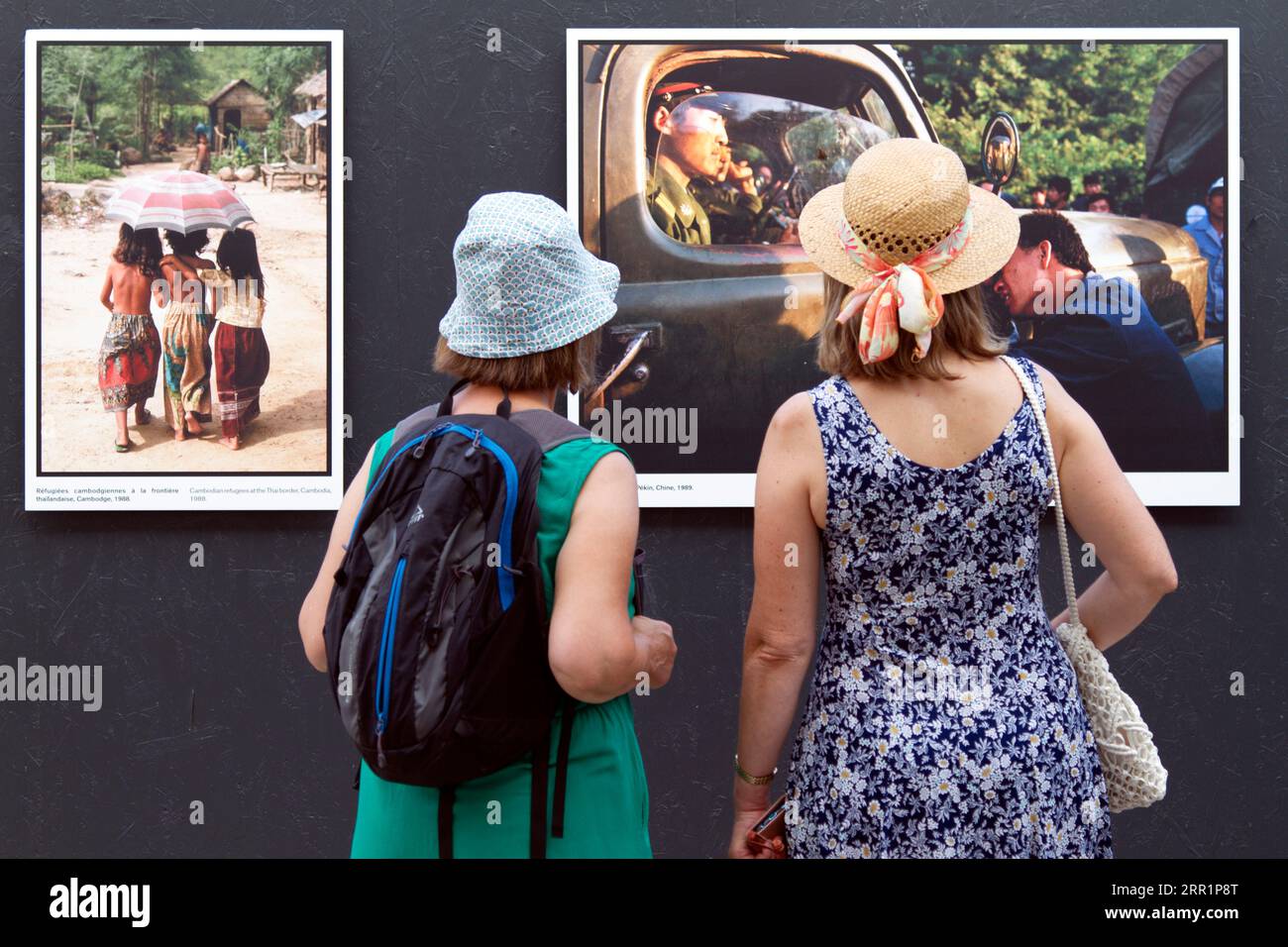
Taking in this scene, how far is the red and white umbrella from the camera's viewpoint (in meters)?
3.88

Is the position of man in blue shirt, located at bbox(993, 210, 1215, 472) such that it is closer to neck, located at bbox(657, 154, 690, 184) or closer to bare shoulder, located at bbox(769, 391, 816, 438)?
neck, located at bbox(657, 154, 690, 184)

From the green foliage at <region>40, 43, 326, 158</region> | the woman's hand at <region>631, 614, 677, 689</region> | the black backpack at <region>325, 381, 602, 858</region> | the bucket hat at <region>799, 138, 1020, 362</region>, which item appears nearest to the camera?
the black backpack at <region>325, 381, 602, 858</region>

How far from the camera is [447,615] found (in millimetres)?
1833

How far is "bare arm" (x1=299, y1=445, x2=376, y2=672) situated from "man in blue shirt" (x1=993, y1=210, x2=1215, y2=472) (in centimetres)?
246

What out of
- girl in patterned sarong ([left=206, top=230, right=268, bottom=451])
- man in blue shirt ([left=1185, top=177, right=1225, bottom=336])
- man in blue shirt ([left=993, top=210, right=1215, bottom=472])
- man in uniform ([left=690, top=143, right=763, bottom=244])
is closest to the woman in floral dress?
man in uniform ([left=690, top=143, right=763, bottom=244])

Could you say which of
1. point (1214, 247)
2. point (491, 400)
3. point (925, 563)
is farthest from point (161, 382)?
point (1214, 247)

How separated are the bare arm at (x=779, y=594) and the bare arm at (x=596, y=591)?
10.3 inches

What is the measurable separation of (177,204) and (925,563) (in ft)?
9.18

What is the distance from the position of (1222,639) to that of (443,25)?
304cm

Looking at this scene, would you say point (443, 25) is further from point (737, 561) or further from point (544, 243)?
point (544, 243)

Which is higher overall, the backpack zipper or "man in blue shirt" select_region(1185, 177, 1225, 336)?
"man in blue shirt" select_region(1185, 177, 1225, 336)

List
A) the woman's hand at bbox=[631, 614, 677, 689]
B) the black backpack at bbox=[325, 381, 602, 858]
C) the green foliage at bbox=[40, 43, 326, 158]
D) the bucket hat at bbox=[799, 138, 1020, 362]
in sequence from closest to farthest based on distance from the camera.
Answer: the black backpack at bbox=[325, 381, 602, 858], the woman's hand at bbox=[631, 614, 677, 689], the bucket hat at bbox=[799, 138, 1020, 362], the green foliage at bbox=[40, 43, 326, 158]

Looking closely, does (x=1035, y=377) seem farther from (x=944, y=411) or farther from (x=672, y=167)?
(x=672, y=167)

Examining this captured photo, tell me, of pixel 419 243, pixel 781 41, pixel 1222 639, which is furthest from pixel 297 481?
pixel 1222 639
